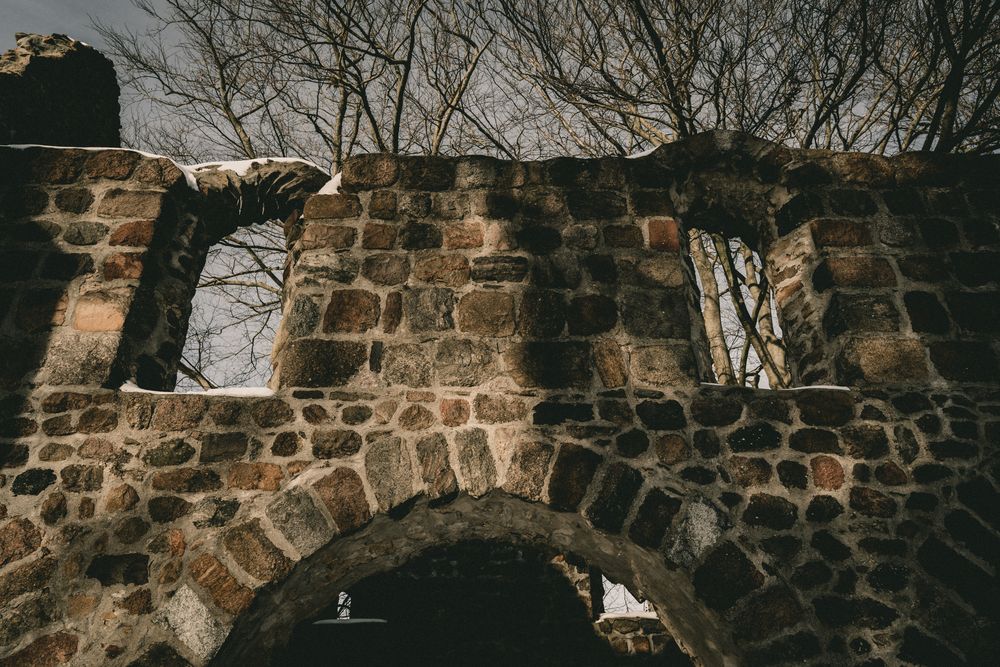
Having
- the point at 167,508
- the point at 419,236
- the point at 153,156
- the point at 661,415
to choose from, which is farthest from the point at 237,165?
the point at 661,415

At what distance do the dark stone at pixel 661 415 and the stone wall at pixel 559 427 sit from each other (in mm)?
14

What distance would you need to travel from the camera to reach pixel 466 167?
11.8 feet

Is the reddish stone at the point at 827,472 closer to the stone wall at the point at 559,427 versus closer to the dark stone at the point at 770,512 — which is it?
the stone wall at the point at 559,427

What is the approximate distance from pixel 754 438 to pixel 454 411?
1.53 m

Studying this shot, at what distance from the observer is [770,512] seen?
275cm

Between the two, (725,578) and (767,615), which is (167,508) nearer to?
(725,578)

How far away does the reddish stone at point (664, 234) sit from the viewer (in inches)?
134

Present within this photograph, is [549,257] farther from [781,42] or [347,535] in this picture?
[781,42]

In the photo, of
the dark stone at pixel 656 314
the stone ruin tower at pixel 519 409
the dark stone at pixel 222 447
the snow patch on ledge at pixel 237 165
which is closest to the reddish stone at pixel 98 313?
the stone ruin tower at pixel 519 409

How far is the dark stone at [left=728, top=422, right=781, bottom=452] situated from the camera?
2889mm

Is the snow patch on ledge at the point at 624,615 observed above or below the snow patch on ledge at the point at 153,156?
below

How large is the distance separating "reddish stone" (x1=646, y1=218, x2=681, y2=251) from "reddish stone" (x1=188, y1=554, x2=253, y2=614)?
2.78m

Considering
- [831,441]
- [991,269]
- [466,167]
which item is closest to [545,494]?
[831,441]

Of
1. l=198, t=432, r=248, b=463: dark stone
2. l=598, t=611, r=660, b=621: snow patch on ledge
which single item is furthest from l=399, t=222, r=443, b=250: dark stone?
l=598, t=611, r=660, b=621: snow patch on ledge
